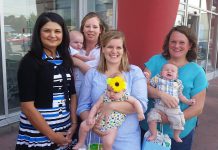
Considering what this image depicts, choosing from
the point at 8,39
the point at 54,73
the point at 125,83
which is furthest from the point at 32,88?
the point at 8,39

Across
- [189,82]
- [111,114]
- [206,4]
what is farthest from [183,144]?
[206,4]

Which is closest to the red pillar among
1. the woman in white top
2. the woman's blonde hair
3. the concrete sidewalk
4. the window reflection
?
the woman in white top

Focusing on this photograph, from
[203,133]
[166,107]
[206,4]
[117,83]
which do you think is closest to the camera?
[117,83]

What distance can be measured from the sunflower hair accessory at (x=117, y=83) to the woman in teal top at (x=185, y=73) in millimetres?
417

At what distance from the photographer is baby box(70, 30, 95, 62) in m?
2.29

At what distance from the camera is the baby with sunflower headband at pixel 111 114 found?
1.86 metres

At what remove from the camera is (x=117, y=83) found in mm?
1826

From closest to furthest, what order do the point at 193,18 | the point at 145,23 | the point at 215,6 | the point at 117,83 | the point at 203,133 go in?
the point at 117,83
the point at 145,23
the point at 203,133
the point at 193,18
the point at 215,6

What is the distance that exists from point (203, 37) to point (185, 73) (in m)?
9.22

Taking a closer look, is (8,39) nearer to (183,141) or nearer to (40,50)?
(40,50)

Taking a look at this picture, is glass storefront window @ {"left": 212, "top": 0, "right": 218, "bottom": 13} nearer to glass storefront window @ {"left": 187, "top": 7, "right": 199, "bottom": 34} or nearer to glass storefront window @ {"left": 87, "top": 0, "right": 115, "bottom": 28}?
glass storefront window @ {"left": 187, "top": 7, "right": 199, "bottom": 34}

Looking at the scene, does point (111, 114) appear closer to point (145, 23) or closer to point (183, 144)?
point (183, 144)

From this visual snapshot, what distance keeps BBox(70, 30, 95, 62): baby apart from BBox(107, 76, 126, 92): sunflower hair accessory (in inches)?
20.2

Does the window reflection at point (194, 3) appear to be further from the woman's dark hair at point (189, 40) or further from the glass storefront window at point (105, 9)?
the woman's dark hair at point (189, 40)
